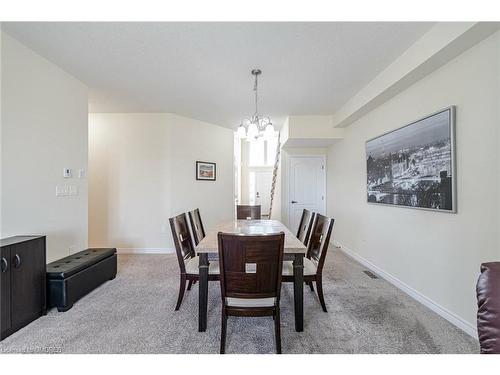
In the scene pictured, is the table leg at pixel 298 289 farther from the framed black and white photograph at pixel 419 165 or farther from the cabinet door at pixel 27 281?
the cabinet door at pixel 27 281

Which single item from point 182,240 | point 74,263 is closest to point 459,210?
point 182,240

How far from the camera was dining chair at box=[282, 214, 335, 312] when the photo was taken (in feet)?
6.69

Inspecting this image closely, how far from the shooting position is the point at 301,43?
206 cm

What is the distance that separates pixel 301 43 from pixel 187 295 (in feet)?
9.13

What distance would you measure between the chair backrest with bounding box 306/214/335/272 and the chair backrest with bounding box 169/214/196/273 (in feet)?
4.23

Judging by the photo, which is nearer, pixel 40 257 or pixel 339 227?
pixel 40 257

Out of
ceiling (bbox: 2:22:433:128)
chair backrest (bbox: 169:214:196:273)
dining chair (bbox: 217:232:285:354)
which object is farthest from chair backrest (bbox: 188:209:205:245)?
ceiling (bbox: 2:22:433:128)

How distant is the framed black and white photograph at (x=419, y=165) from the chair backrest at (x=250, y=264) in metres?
1.65

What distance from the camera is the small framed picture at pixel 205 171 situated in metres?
4.52

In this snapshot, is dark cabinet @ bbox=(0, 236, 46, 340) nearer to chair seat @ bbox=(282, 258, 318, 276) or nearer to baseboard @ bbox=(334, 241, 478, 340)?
chair seat @ bbox=(282, 258, 318, 276)

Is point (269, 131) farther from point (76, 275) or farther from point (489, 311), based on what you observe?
point (76, 275)

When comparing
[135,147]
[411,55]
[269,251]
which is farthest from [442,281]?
[135,147]

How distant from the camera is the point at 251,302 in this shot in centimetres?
158

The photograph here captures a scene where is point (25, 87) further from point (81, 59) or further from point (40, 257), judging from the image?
point (40, 257)
